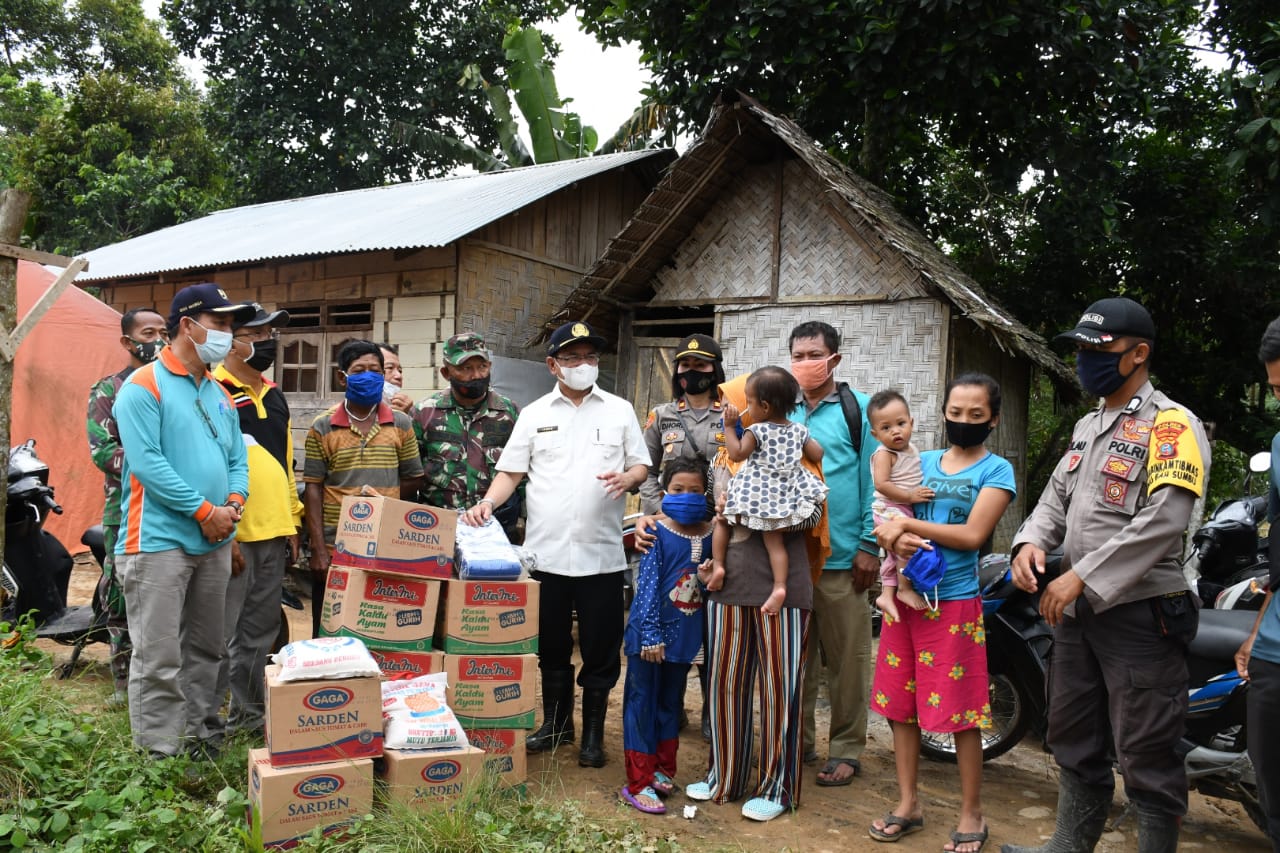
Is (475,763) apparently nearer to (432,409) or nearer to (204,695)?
(204,695)

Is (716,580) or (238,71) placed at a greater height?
(238,71)

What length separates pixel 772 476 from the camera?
11.9ft

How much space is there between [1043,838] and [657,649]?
169cm

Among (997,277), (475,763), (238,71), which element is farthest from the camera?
(238,71)

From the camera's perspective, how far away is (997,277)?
12.1 meters

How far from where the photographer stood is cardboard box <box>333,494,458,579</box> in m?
3.71

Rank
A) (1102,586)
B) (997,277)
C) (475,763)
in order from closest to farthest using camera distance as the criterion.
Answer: (1102,586)
(475,763)
(997,277)

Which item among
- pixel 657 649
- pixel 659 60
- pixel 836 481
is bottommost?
pixel 657 649

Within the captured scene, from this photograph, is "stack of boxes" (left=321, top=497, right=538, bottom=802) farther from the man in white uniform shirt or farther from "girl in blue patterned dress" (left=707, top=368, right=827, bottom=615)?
"girl in blue patterned dress" (left=707, top=368, right=827, bottom=615)

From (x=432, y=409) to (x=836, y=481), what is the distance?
83.5 inches

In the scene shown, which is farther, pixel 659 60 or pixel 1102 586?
pixel 659 60

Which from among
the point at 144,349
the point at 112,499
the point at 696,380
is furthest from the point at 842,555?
the point at 144,349

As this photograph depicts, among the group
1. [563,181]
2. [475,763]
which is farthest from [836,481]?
[563,181]

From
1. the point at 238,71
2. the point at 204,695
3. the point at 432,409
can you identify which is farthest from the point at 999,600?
the point at 238,71
